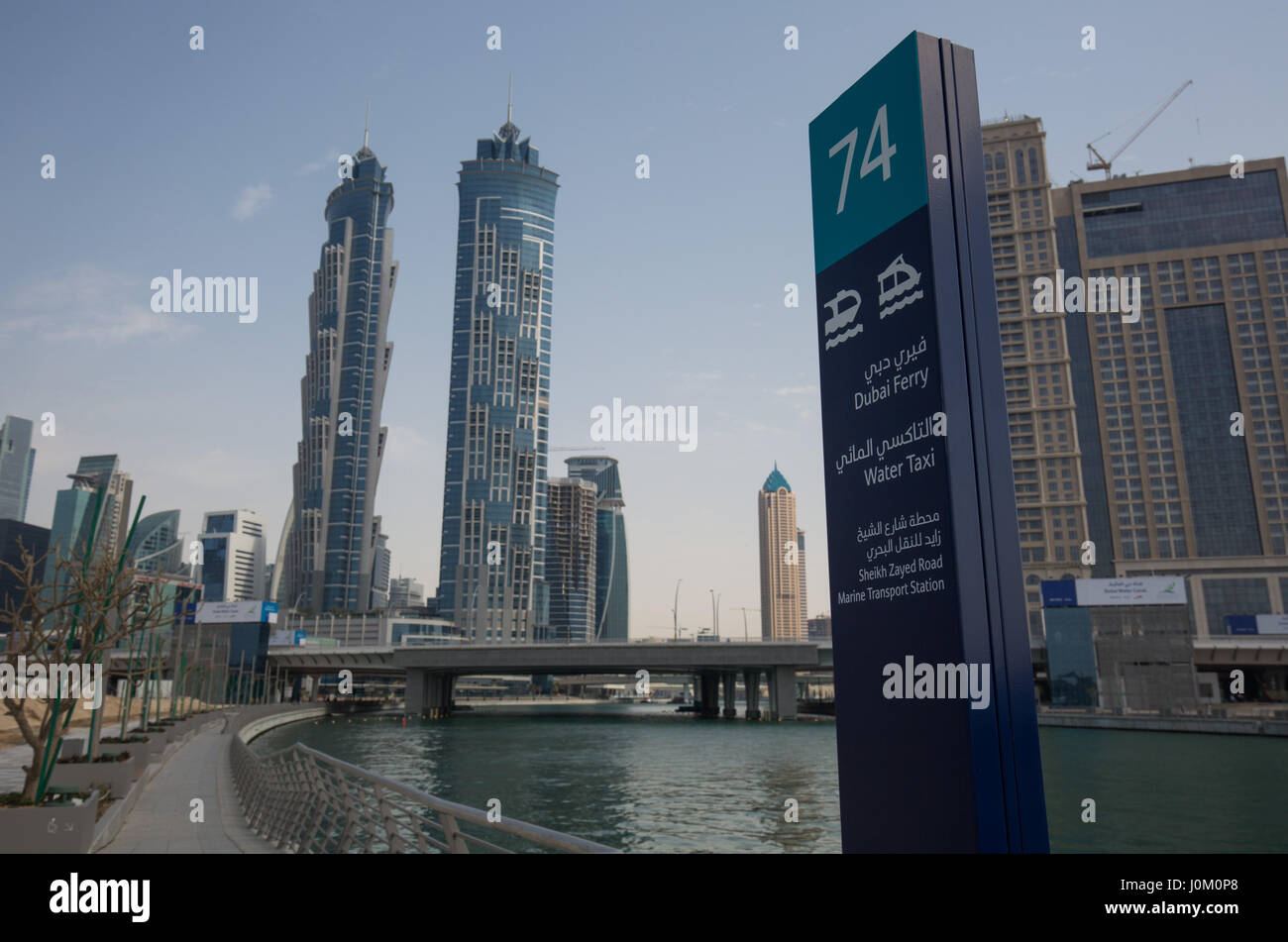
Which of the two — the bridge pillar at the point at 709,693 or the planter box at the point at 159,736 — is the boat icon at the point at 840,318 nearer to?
the planter box at the point at 159,736

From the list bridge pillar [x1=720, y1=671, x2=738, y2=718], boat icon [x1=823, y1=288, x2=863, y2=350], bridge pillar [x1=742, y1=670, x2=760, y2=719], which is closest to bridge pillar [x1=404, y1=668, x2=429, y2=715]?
bridge pillar [x1=720, y1=671, x2=738, y2=718]

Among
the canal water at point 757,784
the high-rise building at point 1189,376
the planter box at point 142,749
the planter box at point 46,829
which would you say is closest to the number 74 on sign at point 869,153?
the canal water at point 757,784

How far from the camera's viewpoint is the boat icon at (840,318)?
7996mm

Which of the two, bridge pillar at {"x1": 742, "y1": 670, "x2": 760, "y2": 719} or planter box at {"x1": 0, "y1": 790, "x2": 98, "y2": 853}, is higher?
planter box at {"x1": 0, "y1": 790, "x2": 98, "y2": 853}

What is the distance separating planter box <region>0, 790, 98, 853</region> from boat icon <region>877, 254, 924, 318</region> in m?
12.2

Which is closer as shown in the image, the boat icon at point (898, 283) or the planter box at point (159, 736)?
the boat icon at point (898, 283)

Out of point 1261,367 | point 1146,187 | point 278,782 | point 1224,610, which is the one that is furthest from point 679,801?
point 1146,187

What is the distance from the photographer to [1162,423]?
14775 centimetres

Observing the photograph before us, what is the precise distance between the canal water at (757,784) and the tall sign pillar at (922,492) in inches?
30.1

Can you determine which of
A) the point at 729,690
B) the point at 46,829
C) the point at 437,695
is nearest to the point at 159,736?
the point at 46,829

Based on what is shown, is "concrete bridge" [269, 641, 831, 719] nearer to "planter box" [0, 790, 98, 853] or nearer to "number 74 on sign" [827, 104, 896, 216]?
"planter box" [0, 790, 98, 853]

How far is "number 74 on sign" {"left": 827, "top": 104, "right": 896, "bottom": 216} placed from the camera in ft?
25.0

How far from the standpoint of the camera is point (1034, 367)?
154375mm
